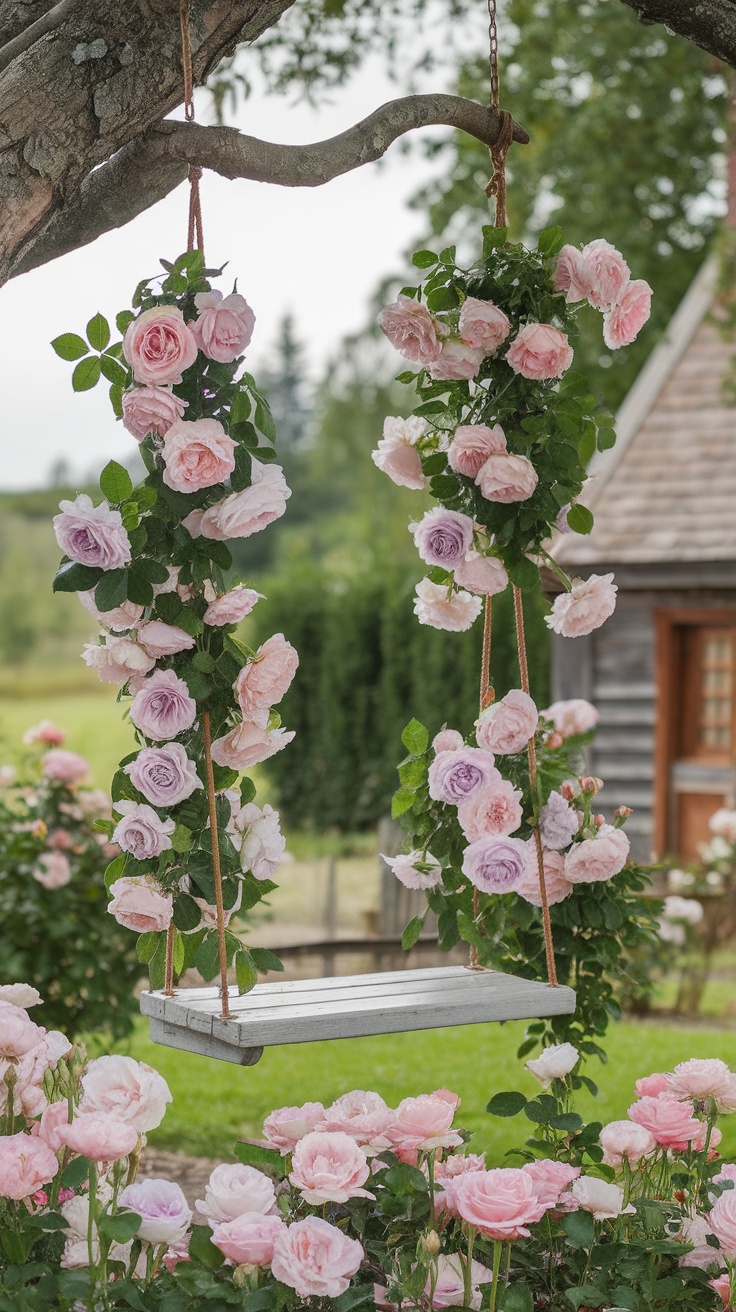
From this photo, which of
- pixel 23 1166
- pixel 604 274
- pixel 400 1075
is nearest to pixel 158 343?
pixel 604 274

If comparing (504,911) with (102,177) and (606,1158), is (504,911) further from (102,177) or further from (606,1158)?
(102,177)

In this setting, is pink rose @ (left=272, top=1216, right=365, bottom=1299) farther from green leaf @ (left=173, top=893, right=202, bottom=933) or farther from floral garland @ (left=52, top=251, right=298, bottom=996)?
green leaf @ (left=173, top=893, right=202, bottom=933)

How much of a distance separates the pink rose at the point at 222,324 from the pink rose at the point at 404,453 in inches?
23.4

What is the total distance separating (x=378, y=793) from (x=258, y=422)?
11417 millimetres

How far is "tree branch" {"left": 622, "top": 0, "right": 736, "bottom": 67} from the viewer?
111 inches

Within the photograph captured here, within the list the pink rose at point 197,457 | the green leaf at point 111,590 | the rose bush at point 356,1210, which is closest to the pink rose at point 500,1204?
the rose bush at point 356,1210

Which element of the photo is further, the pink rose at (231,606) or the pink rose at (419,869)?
the pink rose at (419,869)

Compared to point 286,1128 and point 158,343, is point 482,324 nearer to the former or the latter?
point 158,343

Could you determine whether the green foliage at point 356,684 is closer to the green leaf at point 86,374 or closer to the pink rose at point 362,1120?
the pink rose at point 362,1120

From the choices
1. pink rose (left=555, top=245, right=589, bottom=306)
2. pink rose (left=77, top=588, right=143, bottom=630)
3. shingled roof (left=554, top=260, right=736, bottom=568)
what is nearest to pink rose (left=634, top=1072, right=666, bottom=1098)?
Result: pink rose (left=77, top=588, right=143, bottom=630)

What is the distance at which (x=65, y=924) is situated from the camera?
5055mm

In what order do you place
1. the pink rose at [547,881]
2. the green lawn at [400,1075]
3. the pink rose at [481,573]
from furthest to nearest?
the green lawn at [400,1075], the pink rose at [547,881], the pink rose at [481,573]

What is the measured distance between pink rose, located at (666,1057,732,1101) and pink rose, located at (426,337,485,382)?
134cm

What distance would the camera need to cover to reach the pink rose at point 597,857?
120 inches
